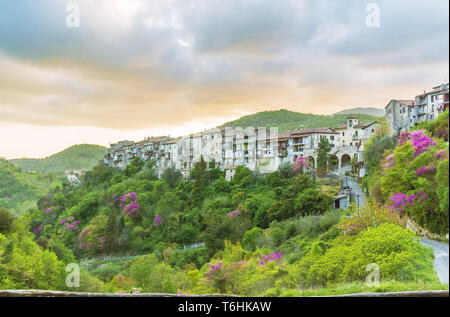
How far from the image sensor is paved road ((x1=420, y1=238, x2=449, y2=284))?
9.89 ft

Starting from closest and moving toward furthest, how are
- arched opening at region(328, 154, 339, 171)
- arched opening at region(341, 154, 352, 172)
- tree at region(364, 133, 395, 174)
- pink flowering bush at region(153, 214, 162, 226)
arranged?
tree at region(364, 133, 395, 174) → arched opening at region(341, 154, 352, 172) → arched opening at region(328, 154, 339, 171) → pink flowering bush at region(153, 214, 162, 226)

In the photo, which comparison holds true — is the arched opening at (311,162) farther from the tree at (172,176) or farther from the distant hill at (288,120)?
the tree at (172,176)

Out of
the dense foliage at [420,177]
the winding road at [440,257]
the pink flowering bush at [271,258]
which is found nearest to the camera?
the winding road at [440,257]

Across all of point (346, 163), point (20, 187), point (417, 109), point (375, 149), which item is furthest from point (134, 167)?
point (417, 109)

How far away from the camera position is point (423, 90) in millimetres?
5449

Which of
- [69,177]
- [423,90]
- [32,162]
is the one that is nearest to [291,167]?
[423,90]

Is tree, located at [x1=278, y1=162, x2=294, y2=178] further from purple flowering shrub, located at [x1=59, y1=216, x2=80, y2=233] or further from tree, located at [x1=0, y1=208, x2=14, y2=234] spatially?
purple flowering shrub, located at [x1=59, y1=216, x2=80, y2=233]

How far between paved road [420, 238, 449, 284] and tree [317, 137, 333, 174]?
5.57 meters

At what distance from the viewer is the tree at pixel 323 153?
9230 millimetres

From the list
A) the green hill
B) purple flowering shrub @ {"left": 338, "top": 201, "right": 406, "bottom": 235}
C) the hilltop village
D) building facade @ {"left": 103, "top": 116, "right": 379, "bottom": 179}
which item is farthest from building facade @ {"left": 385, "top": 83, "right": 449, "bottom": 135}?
the green hill

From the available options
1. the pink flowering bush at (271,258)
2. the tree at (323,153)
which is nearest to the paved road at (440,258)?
the pink flowering bush at (271,258)

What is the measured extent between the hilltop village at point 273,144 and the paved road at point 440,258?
172 cm

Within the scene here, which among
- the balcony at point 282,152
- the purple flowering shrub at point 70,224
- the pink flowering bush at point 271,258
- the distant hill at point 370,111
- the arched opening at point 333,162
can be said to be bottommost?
the purple flowering shrub at point 70,224
